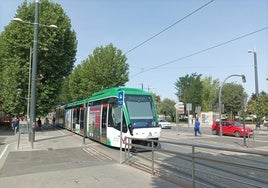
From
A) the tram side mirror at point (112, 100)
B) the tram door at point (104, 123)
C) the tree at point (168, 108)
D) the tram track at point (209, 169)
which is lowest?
the tram track at point (209, 169)

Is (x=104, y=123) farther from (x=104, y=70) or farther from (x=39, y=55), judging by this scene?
(x=104, y=70)

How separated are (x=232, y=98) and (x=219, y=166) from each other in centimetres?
7551

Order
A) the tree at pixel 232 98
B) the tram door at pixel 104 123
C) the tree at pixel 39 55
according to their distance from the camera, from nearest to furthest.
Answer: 1. the tram door at pixel 104 123
2. the tree at pixel 39 55
3. the tree at pixel 232 98

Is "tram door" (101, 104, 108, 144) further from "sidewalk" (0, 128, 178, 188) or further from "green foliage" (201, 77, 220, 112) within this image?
"green foliage" (201, 77, 220, 112)

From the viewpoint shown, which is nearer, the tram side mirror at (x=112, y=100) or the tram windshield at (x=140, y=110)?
the tram windshield at (x=140, y=110)

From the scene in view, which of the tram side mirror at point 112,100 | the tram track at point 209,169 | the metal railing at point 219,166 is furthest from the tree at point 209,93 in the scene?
the metal railing at point 219,166

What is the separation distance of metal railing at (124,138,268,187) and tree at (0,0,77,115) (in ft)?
92.4

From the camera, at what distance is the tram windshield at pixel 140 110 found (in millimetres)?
16472

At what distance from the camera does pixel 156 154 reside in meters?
10.4

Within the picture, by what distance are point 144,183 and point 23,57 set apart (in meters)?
30.7

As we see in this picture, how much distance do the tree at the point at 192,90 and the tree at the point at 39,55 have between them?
53444 millimetres

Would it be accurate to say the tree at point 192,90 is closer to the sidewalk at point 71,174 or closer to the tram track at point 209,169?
the sidewalk at point 71,174

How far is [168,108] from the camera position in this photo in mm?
99250

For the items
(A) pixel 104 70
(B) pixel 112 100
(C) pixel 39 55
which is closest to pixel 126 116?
(B) pixel 112 100
